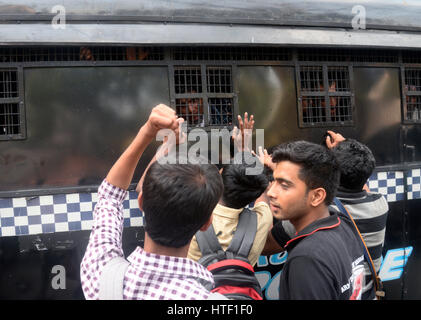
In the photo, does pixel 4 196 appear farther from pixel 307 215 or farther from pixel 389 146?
pixel 389 146

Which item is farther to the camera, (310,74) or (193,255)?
(310,74)

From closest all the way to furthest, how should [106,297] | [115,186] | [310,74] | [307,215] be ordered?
[106,297]
[115,186]
[307,215]
[310,74]

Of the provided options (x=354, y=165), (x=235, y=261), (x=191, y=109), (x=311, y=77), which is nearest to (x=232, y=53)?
(x=191, y=109)

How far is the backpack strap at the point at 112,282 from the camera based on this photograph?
1.20m

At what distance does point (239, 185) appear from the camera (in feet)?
7.40

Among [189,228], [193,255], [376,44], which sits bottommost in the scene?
[193,255]

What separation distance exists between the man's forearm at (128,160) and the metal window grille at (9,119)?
2.10 metres

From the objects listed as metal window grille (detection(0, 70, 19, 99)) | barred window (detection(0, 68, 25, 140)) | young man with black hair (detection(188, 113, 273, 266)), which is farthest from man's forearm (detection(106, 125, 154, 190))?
metal window grille (detection(0, 70, 19, 99))

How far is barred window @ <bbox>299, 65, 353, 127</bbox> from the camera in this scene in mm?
3791

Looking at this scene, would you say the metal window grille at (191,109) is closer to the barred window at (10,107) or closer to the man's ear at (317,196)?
the barred window at (10,107)

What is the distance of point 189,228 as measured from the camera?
1303 mm

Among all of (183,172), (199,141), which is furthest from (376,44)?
(183,172)

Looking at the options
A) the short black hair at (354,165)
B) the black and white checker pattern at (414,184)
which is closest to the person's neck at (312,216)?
the short black hair at (354,165)

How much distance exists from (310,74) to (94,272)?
333 centimetres
